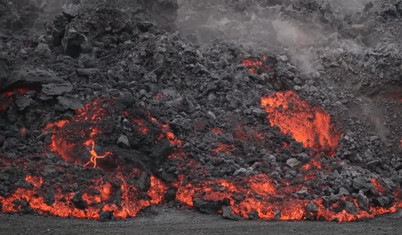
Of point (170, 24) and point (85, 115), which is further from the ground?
point (170, 24)

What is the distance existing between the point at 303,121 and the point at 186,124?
4.49m

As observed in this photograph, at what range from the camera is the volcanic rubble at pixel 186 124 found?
505 inches

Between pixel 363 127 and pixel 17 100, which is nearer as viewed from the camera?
pixel 17 100

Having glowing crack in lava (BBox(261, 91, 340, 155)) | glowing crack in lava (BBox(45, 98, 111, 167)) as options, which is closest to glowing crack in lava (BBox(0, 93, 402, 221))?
glowing crack in lava (BBox(45, 98, 111, 167))

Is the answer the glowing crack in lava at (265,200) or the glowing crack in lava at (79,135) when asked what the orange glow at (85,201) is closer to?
the glowing crack in lava at (79,135)

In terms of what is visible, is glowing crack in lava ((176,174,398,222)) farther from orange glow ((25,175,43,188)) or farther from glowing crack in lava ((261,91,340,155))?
orange glow ((25,175,43,188))

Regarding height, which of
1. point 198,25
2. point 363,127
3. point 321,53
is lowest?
point 363,127

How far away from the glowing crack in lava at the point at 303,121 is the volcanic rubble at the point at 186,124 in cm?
5

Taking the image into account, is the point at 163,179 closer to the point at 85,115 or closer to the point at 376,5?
the point at 85,115

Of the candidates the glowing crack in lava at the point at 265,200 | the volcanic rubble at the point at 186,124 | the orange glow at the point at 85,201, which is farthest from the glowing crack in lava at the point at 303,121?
the orange glow at the point at 85,201

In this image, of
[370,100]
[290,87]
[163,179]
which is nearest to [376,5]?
[370,100]

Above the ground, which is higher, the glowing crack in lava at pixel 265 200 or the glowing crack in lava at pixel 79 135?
the glowing crack in lava at pixel 79 135

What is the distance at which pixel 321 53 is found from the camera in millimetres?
19750

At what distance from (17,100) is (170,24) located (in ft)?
28.9
